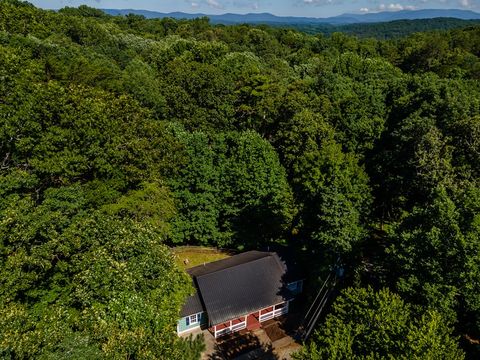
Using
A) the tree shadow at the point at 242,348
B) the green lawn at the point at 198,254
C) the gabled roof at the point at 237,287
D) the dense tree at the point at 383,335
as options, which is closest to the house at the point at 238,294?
the gabled roof at the point at 237,287

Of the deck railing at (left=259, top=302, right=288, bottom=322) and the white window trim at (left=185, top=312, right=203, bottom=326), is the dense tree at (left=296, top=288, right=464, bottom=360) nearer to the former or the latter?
the deck railing at (left=259, top=302, right=288, bottom=322)

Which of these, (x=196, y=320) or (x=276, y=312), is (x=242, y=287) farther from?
(x=196, y=320)

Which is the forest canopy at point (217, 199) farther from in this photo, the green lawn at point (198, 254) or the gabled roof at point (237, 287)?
the gabled roof at point (237, 287)

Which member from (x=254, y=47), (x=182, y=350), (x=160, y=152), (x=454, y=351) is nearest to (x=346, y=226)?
(x=454, y=351)

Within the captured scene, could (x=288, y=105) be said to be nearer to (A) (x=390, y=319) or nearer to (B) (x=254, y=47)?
(A) (x=390, y=319)

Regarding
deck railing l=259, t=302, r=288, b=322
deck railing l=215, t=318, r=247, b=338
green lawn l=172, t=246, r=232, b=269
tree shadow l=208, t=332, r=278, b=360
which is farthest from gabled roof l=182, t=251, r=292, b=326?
green lawn l=172, t=246, r=232, b=269

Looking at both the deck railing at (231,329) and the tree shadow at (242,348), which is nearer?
the tree shadow at (242,348)
